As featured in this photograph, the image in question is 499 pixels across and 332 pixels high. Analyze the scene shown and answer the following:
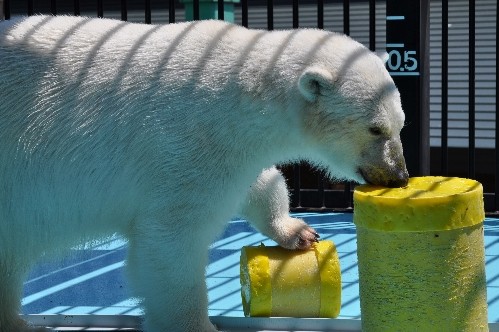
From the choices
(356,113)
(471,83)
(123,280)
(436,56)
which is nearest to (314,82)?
(356,113)

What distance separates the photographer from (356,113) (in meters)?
3.19

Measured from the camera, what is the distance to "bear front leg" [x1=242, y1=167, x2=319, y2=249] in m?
3.83

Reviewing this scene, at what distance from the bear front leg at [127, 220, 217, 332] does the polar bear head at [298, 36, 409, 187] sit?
2.04 ft

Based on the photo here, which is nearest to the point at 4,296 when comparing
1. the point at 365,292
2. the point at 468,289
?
the point at 365,292

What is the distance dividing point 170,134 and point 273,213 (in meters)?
0.76

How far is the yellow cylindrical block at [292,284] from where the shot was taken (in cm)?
375

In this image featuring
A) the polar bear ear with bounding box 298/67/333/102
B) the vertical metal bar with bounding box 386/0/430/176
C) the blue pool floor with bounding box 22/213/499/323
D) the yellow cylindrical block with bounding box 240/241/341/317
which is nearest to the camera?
the polar bear ear with bounding box 298/67/333/102

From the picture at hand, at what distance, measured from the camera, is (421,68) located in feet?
18.2

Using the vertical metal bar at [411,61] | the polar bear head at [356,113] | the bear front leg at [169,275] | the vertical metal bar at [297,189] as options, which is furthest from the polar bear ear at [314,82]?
the vertical metal bar at [297,189]

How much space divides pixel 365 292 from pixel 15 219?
1347 mm

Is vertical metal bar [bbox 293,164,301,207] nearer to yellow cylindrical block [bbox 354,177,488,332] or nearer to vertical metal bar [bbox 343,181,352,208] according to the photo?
vertical metal bar [bbox 343,181,352,208]

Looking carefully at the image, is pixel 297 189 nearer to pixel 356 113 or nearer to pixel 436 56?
pixel 356 113

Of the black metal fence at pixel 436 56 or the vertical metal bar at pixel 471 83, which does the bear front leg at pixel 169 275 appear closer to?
the black metal fence at pixel 436 56

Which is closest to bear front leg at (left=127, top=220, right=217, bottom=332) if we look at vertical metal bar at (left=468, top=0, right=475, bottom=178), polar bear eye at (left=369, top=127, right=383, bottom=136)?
polar bear eye at (left=369, top=127, right=383, bottom=136)
